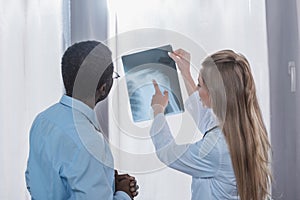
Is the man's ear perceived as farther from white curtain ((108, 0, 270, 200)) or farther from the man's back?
white curtain ((108, 0, 270, 200))

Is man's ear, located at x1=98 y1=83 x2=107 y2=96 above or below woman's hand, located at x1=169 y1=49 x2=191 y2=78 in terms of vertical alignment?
below

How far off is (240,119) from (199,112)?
0.17 meters

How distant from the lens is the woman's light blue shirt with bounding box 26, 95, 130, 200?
2.97ft

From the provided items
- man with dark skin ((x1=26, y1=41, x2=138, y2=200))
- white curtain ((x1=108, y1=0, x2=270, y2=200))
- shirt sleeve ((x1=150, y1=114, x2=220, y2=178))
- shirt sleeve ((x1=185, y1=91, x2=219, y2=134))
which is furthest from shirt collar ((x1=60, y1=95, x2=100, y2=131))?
white curtain ((x1=108, y1=0, x2=270, y2=200))

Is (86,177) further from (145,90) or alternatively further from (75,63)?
(145,90)

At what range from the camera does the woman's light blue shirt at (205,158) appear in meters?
1.20

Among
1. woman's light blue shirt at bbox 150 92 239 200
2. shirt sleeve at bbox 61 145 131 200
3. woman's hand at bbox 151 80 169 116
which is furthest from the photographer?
woman's hand at bbox 151 80 169 116

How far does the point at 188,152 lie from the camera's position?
1.23m

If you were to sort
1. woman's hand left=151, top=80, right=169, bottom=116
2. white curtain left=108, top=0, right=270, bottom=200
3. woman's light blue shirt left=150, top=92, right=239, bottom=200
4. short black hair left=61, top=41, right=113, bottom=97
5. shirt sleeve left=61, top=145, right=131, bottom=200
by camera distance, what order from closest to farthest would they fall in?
1. shirt sleeve left=61, top=145, right=131, bottom=200
2. short black hair left=61, top=41, right=113, bottom=97
3. woman's light blue shirt left=150, top=92, right=239, bottom=200
4. woman's hand left=151, top=80, right=169, bottom=116
5. white curtain left=108, top=0, right=270, bottom=200

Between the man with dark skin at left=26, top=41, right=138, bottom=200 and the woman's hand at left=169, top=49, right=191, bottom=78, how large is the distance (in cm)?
38

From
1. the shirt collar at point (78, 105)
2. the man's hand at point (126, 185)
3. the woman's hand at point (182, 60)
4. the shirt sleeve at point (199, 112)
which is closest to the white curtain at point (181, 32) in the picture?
the woman's hand at point (182, 60)

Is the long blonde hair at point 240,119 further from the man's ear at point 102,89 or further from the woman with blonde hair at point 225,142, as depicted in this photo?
the man's ear at point 102,89

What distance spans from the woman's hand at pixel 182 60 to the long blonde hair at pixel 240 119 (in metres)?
0.15

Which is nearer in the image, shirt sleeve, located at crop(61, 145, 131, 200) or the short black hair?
shirt sleeve, located at crop(61, 145, 131, 200)
